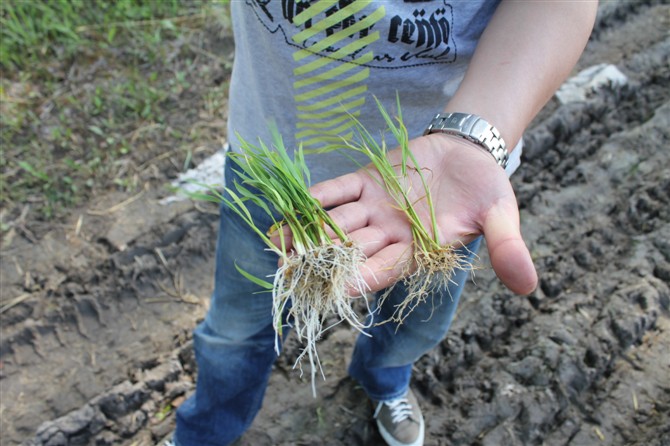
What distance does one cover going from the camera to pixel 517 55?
47.0 inches

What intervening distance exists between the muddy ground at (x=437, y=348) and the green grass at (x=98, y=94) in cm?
17

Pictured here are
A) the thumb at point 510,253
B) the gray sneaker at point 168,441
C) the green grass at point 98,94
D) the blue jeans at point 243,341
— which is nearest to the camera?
the thumb at point 510,253

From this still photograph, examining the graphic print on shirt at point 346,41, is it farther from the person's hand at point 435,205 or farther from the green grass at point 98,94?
the green grass at point 98,94

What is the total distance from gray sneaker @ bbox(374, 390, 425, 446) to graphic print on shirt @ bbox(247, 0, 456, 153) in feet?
3.47

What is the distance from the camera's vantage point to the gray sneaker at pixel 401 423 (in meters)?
1.93

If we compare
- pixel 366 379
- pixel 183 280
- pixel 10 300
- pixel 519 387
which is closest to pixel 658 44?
pixel 519 387

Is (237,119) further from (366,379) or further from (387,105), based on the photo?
(366,379)

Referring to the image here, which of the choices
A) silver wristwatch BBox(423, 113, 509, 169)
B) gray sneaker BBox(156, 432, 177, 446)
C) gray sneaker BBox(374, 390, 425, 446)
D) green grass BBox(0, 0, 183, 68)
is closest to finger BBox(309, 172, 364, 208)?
silver wristwatch BBox(423, 113, 509, 169)

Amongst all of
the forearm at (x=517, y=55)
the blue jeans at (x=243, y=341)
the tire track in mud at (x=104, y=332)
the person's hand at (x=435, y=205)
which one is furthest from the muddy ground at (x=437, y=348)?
the forearm at (x=517, y=55)

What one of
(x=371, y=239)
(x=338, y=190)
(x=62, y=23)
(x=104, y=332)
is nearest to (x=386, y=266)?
(x=371, y=239)

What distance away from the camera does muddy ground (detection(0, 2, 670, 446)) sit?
1.98 metres

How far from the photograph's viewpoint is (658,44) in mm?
3406

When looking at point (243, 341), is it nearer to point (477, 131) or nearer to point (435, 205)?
point (435, 205)

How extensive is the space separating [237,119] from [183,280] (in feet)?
4.00
